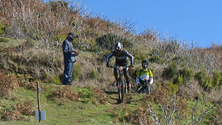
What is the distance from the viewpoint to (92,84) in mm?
13562

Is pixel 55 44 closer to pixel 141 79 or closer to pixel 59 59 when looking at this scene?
pixel 59 59

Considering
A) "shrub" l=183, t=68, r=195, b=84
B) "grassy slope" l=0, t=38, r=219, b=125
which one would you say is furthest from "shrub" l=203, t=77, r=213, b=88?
"grassy slope" l=0, t=38, r=219, b=125

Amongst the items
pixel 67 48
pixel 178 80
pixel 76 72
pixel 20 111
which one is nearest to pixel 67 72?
pixel 67 48

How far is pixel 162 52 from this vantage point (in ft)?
60.8

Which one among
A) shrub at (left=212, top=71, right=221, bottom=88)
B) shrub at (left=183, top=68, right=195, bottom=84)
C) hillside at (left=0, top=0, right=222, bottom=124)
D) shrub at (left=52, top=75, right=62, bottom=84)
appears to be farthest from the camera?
shrub at (left=212, top=71, right=221, bottom=88)

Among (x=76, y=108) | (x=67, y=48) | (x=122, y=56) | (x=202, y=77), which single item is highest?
(x=67, y=48)

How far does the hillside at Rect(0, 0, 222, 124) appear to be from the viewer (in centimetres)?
898

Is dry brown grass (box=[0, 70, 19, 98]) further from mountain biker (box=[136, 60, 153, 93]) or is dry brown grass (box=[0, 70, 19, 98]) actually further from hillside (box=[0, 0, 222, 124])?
mountain biker (box=[136, 60, 153, 93])

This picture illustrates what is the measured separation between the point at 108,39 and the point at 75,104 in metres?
8.53

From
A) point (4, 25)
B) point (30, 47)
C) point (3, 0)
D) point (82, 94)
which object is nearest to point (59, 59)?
point (30, 47)

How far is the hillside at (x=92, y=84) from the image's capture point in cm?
898

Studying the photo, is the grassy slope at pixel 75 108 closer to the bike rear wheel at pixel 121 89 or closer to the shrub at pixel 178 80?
the bike rear wheel at pixel 121 89

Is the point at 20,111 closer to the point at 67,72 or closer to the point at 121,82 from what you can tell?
the point at 67,72

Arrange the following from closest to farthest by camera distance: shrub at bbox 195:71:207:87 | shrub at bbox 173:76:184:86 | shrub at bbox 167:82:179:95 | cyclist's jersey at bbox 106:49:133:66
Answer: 1. cyclist's jersey at bbox 106:49:133:66
2. shrub at bbox 167:82:179:95
3. shrub at bbox 173:76:184:86
4. shrub at bbox 195:71:207:87
